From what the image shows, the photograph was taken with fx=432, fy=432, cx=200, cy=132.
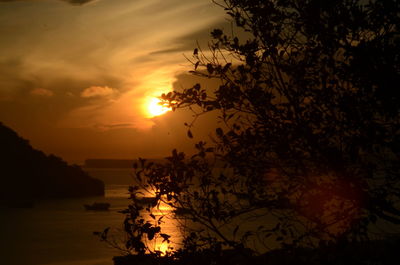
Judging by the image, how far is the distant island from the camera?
17775cm

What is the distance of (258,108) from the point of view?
23.7ft

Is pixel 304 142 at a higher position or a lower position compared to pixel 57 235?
higher

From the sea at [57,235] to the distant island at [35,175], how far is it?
22789 mm

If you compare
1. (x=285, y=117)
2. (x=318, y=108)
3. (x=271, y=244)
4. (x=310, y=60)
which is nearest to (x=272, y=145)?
(x=285, y=117)

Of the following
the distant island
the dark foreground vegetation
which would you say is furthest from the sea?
the dark foreground vegetation

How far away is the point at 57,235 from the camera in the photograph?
9525cm

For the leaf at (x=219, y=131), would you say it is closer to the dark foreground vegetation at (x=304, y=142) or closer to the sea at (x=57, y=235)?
the dark foreground vegetation at (x=304, y=142)

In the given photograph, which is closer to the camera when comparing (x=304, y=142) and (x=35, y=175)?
(x=304, y=142)

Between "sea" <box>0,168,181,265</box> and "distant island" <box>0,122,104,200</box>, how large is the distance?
2279 centimetres

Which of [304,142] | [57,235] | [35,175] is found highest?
[304,142]

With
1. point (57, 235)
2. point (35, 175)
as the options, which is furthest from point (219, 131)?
point (35, 175)

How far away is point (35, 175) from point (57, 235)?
9398cm

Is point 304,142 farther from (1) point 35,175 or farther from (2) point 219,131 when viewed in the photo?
(1) point 35,175

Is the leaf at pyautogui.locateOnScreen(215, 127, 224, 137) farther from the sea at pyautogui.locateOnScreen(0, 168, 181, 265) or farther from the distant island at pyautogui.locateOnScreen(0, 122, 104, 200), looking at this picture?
the distant island at pyautogui.locateOnScreen(0, 122, 104, 200)
